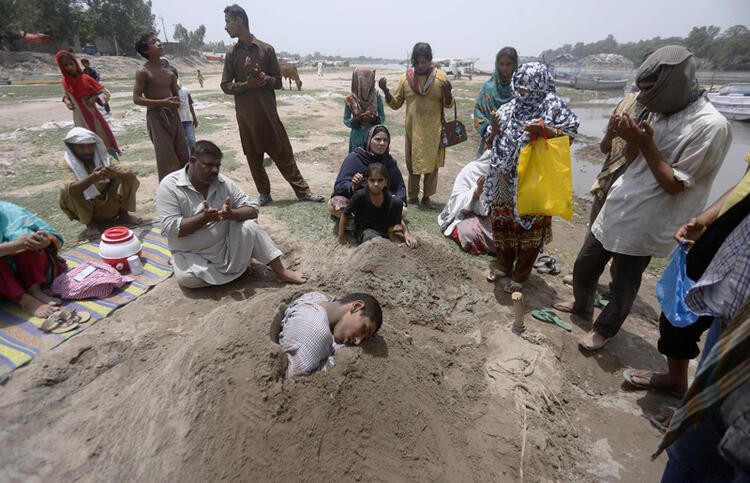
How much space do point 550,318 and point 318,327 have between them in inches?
86.8

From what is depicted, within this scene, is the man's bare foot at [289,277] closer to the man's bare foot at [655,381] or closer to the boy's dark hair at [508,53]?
the man's bare foot at [655,381]

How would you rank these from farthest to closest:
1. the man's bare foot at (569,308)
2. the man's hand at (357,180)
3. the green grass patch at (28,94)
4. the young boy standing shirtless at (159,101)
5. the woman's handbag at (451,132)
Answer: the green grass patch at (28,94) → the woman's handbag at (451,132) → the young boy standing shirtless at (159,101) → the man's hand at (357,180) → the man's bare foot at (569,308)

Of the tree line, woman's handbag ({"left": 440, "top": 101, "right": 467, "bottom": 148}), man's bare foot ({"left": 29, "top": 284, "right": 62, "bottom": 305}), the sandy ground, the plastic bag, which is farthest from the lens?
the tree line

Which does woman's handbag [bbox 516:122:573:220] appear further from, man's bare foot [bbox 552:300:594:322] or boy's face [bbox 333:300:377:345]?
boy's face [bbox 333:300:377:345]

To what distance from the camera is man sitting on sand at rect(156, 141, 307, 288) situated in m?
3.31

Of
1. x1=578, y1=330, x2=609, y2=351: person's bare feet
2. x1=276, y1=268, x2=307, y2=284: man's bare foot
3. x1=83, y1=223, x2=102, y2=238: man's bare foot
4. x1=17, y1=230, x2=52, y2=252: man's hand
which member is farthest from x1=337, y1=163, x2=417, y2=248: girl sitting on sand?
x1=83, y1=223, x2=102, y2=238: man's bare foot

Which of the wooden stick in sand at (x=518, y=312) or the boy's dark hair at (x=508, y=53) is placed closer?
the wooden stick in sand at (x=518, y=312)

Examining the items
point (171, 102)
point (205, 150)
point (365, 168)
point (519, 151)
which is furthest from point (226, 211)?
point (519, 151)

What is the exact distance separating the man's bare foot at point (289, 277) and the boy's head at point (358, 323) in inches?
50.7

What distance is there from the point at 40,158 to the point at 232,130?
4.18 meters

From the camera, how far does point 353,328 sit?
2.41 meters

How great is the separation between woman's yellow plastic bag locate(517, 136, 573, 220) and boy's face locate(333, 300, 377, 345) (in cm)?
175

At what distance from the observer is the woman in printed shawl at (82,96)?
511 centimetres

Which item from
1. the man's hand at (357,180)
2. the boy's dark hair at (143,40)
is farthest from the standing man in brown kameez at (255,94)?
the man's hand at (357,180)
